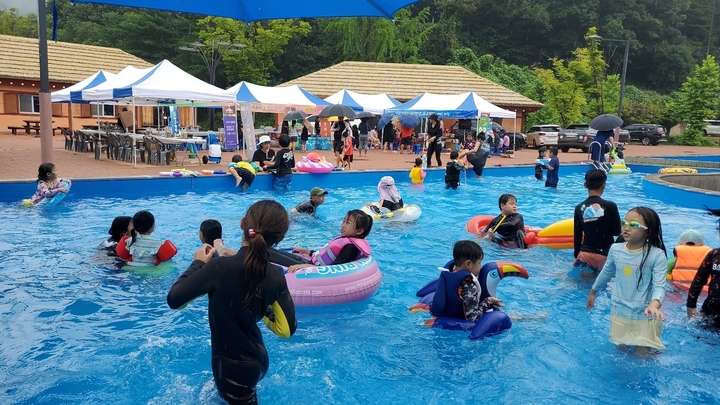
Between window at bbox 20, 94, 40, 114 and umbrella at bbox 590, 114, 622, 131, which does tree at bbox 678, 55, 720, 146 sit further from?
window at bbox 20, 94, 40, 114

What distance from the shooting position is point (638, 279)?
404 cm

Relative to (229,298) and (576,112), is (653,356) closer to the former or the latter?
(229,298)

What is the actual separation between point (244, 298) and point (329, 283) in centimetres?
271

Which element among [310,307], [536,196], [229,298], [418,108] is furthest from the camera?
[418,108]

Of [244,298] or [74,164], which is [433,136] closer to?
[74,164]

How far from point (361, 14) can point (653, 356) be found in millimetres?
3825

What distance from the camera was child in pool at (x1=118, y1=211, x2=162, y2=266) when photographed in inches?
232

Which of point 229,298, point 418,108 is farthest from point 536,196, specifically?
point 229,298

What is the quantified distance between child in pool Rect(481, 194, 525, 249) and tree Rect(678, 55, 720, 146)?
38.2 meters

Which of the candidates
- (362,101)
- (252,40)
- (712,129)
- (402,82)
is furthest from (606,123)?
(252,40)

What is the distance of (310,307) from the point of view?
5398mm

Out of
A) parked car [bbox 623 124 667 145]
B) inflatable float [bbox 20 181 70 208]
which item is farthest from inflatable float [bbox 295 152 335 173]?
parked car [bbox 623 124 667 145]

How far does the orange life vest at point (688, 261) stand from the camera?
582 cm

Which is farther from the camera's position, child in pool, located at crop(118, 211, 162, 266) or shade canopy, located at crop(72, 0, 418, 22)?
child in pool, located at crop(118, 211, 162, 266)
